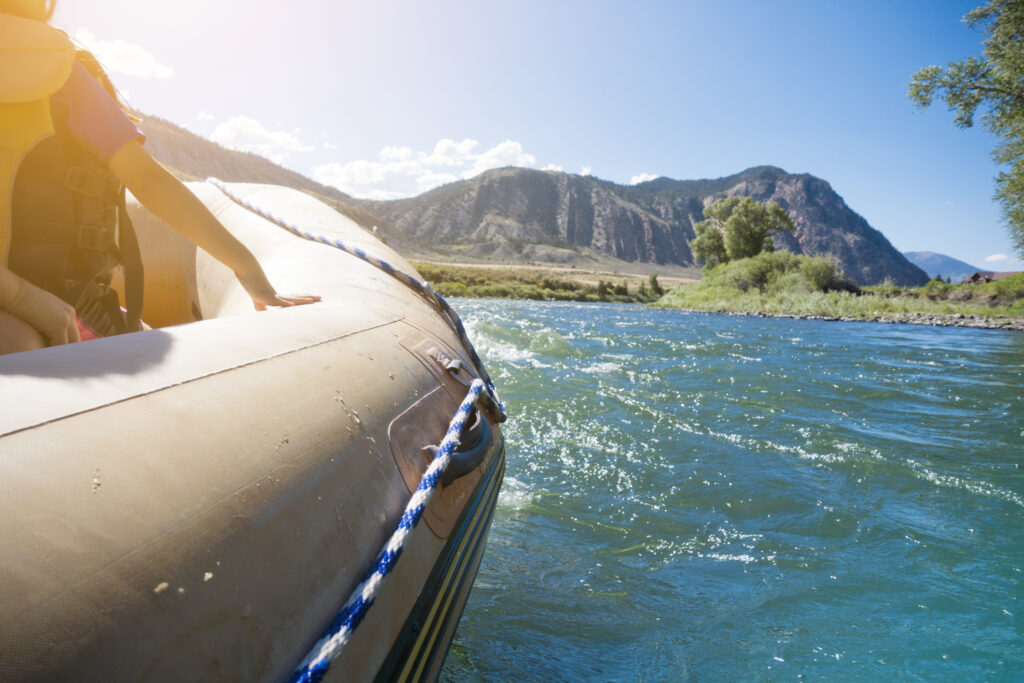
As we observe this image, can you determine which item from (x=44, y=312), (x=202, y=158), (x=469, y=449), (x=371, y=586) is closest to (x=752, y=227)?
(x=469, y=449)

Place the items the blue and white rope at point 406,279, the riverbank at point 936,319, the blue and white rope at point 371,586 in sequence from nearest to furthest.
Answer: the blue and white rope at point 371,586 < the blue and white rope at point 406,279 < the riverbank at point 936,319

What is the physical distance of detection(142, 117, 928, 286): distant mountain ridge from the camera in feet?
404

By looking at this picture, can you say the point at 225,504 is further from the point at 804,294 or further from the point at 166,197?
the point at 804,294

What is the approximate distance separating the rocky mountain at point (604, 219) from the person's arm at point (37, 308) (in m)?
110

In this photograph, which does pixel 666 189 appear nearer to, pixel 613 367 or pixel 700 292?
pixel 700 292

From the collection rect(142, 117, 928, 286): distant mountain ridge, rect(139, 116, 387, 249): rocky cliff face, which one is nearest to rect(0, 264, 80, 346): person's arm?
rect(139, 116, 387, 249): rocky cliff face

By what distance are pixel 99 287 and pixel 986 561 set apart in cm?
347

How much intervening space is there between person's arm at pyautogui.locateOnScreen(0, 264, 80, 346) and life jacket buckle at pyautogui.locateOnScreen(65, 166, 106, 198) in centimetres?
39

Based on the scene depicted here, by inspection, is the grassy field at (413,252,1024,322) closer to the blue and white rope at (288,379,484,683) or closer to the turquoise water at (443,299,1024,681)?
the turquoise water at (443,299,1024,681)

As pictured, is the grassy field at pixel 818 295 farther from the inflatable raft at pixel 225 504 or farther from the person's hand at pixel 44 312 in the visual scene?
the person's hand at pixel 44 312

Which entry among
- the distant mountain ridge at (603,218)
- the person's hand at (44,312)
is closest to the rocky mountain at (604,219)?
the distant mountain ridge at (603,218)

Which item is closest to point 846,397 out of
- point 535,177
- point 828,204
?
point 535,177

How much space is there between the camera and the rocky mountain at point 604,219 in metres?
127

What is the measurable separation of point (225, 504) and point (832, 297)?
25961mm
